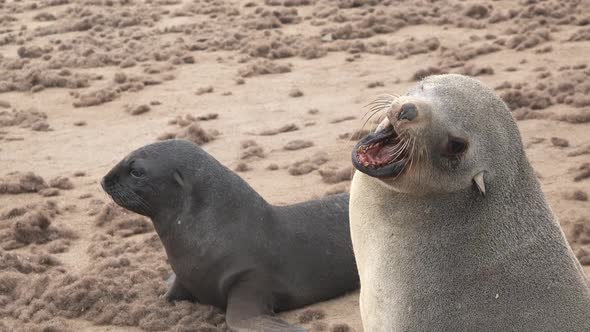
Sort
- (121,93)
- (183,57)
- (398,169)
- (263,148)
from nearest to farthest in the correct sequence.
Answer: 1. (398,169)
2. (263,148)
3. (121,93)
4. (183,57)

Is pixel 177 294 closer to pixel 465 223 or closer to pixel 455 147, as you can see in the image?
pixel 465 223

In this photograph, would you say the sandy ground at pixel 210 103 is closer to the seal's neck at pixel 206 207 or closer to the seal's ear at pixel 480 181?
the seal's neck at pixel 206 207

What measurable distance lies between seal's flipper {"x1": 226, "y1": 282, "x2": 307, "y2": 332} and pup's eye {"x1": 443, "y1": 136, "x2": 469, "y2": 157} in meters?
1.95

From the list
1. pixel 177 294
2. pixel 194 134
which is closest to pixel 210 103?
pixel 194 134

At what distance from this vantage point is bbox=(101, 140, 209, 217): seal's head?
6195mm

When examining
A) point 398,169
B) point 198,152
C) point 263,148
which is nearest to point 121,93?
point 263,148

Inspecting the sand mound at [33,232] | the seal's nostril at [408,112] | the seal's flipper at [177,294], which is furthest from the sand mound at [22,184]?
the seal's nostril at [408,112]

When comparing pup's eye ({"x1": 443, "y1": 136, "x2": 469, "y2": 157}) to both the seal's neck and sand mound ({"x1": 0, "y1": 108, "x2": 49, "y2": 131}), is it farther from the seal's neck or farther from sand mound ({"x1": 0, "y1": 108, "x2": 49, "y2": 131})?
sand mound ({"x1": 0, "y1": 108, "x2": 49, "y2": 131})

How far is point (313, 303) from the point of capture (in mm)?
6188

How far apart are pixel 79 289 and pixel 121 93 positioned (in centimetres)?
686

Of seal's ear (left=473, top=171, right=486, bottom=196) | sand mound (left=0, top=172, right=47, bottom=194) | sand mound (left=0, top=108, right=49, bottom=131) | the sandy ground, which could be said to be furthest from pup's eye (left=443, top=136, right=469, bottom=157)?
sand mound (left=0, top=108, right=49, bottom=131)

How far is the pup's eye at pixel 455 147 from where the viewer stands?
3.97 meters

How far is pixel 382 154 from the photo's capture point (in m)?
4.11

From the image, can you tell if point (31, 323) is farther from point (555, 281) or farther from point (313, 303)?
point (555, 281)
